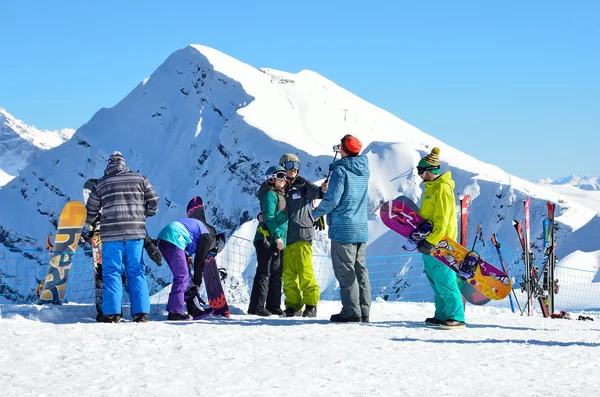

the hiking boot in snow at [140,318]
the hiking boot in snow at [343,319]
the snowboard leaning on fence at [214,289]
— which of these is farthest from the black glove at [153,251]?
→ the hiking boot in snow at [343,319]

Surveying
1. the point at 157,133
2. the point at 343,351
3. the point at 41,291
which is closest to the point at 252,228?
the point at 41,291

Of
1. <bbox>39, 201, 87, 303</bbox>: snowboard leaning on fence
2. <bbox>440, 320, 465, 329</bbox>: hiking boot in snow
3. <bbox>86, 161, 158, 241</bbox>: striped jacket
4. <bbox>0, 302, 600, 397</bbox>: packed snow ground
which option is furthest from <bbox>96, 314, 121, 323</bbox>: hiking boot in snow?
<bbox>440, 320, 465, 329</bbox>: hiking boot in snow

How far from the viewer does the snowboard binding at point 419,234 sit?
702cm

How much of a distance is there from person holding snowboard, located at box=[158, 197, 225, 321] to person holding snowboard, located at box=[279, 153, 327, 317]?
0.86 m

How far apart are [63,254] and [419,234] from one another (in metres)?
4.84

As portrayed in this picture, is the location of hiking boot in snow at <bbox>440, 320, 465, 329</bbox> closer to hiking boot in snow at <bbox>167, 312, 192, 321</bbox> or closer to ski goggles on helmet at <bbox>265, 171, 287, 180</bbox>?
ski goggles on helmet at <bbox>265, 171, 287, 180</bbox>

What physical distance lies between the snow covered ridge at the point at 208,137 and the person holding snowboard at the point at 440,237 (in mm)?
87716

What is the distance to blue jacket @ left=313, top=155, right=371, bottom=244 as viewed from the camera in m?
7.15

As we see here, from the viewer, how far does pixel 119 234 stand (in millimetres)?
6992

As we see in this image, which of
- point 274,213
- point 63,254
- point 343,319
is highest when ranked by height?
point 274,213

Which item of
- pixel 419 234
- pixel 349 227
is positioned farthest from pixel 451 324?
pixel 349 227

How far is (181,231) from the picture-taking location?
7516mm

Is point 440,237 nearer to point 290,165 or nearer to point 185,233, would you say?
point 290,165

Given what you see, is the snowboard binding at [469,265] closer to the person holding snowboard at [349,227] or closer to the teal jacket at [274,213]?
the person holding snowboard at [349,227]
